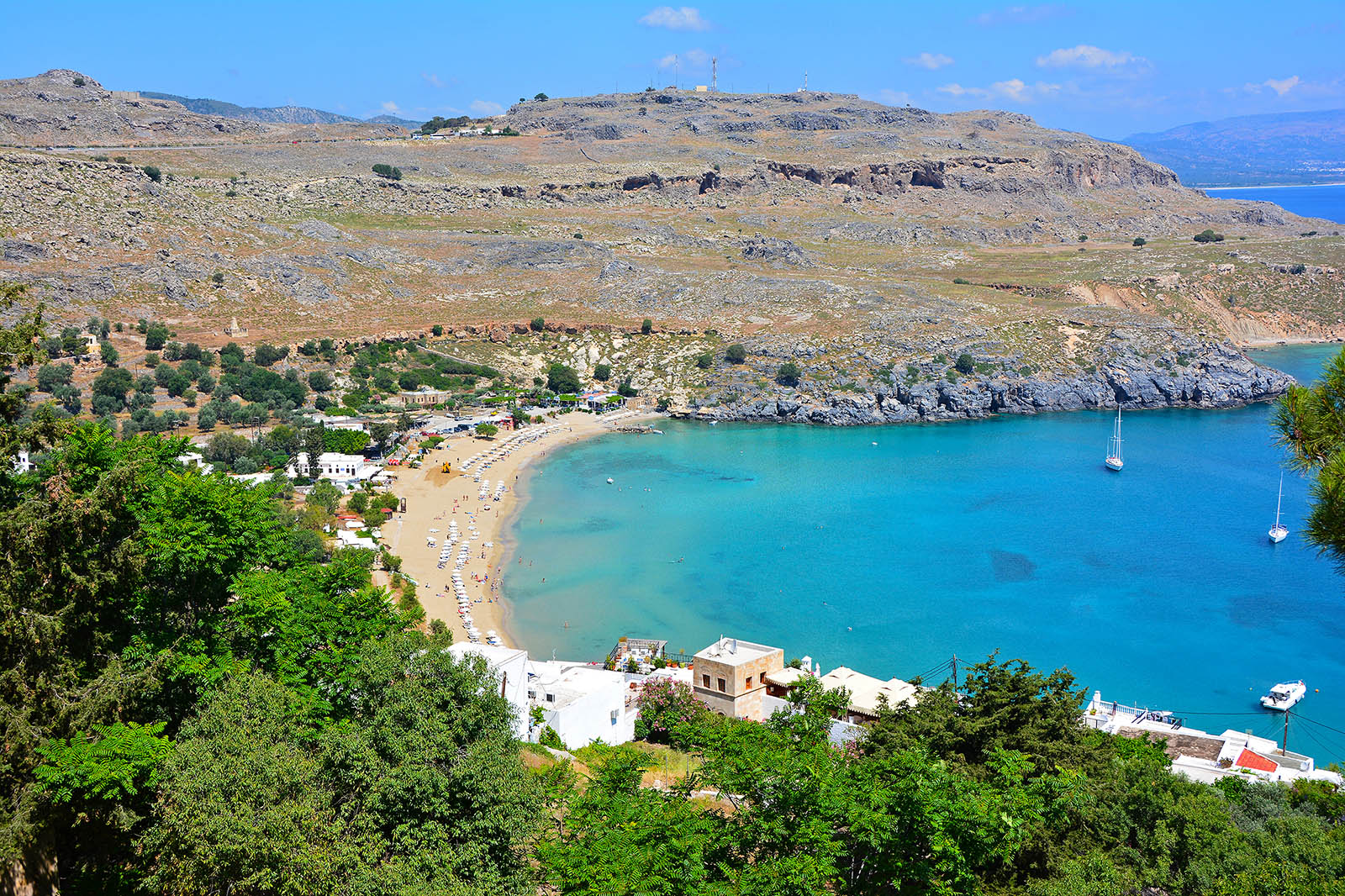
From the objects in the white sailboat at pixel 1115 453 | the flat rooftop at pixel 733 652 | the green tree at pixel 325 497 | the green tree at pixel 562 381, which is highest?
the green tree at pixel 562 381

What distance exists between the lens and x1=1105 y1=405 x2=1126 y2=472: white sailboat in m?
62.5

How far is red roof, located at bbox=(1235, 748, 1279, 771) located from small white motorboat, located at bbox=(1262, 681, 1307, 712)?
28.6ft

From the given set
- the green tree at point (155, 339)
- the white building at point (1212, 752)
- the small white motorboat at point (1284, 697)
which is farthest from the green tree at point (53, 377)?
the small white motorboat at point (1284, 697)

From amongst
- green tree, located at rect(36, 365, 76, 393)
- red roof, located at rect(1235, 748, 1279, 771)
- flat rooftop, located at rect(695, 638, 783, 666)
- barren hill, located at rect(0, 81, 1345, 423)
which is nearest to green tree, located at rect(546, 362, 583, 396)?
barren hill, located at rect(0, 81, 1345, 423)

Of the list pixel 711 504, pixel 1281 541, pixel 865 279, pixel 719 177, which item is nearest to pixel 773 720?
pixel 711 504

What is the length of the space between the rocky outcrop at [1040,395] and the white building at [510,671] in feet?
165

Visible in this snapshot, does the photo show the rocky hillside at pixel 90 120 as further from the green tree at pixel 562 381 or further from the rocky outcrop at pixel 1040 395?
the rocky outcrop at pixel 1040 395

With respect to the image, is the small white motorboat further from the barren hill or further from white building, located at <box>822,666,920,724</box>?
the barren hill

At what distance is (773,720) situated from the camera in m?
19.0

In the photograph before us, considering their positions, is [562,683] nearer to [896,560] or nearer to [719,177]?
[896,560]

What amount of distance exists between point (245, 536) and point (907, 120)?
16139cm

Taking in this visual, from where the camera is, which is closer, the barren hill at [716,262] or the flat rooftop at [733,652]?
the flat rooftop at [733,652]

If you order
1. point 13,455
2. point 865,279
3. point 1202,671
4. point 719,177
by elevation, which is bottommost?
point 1202,671

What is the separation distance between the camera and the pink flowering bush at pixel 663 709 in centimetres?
2689
